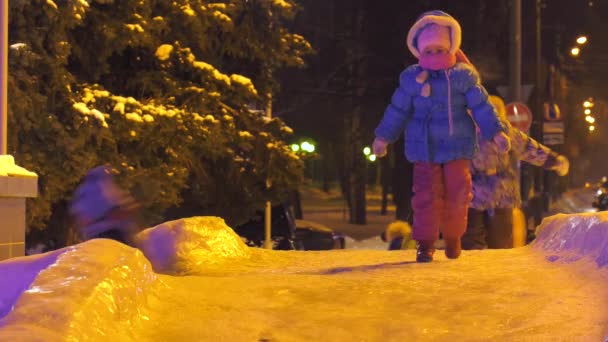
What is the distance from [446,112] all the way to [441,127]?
0.37 ft

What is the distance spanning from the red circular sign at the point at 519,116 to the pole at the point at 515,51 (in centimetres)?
147

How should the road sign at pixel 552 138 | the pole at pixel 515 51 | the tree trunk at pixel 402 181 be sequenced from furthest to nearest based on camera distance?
the tree trunk at pixel 402 181, the road sign at pixel 552 138, the pole at pixel 515 51

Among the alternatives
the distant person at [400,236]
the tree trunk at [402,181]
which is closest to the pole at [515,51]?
the tree trunk at [402,181]

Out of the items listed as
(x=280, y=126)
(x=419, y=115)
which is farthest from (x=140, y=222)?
(x=280, y=126)

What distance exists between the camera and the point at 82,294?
3947 millimetres

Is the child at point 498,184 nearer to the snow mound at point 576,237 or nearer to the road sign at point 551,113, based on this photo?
the snow mound at point 576,237

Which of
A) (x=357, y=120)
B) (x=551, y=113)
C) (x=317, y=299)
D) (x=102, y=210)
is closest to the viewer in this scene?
(x=317, y=299)

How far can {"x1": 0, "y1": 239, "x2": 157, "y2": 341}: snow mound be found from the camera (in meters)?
3.58

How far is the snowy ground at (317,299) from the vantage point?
3.96 m

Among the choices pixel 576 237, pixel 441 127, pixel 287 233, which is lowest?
pixel 287 233

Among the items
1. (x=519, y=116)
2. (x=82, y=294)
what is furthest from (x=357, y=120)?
(x=82, y=294)

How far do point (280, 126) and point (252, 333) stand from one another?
34.6ft

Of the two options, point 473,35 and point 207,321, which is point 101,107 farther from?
point 473,35

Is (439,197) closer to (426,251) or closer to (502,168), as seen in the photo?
(426,251)
